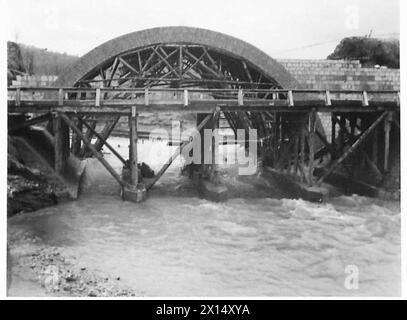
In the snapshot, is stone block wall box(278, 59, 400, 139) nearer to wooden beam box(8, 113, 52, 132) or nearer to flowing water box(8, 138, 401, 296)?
flowing water box(8, 138, 401, 296)

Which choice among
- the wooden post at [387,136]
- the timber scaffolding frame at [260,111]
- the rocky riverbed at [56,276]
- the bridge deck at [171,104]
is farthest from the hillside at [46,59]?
the rocky riverbed at [56,276]

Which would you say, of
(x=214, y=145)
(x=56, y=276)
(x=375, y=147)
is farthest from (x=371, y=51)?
(x=56, y=276)

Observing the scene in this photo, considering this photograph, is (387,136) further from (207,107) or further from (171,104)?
(171,104)

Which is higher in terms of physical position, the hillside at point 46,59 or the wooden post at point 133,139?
the hillside at point 46,59

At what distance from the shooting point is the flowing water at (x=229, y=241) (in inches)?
257

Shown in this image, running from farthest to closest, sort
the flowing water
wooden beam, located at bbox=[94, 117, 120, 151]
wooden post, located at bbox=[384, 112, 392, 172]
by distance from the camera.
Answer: wooden beam, located at bbox=[94, 117, 120, 151]
wooden post, located at bbox=[384, 112, 392, 172]
the flowing water

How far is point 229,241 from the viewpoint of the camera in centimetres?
851

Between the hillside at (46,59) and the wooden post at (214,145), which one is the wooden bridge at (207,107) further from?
the hillside at (46,59)

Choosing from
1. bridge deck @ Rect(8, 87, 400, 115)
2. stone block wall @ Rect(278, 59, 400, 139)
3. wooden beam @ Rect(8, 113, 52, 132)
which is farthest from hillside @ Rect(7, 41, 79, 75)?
bridge deck @ Rect(8, 87, 400, 115)

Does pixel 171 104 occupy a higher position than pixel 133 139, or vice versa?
pixel 171 104

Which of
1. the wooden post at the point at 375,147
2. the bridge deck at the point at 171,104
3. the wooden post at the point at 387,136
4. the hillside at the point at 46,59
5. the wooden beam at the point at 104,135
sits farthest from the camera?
the hillside at the point at 46,59

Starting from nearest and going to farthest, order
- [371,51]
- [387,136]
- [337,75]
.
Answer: [387,136], [337,75], [371,51]

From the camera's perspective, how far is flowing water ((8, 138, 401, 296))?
6539 mm
